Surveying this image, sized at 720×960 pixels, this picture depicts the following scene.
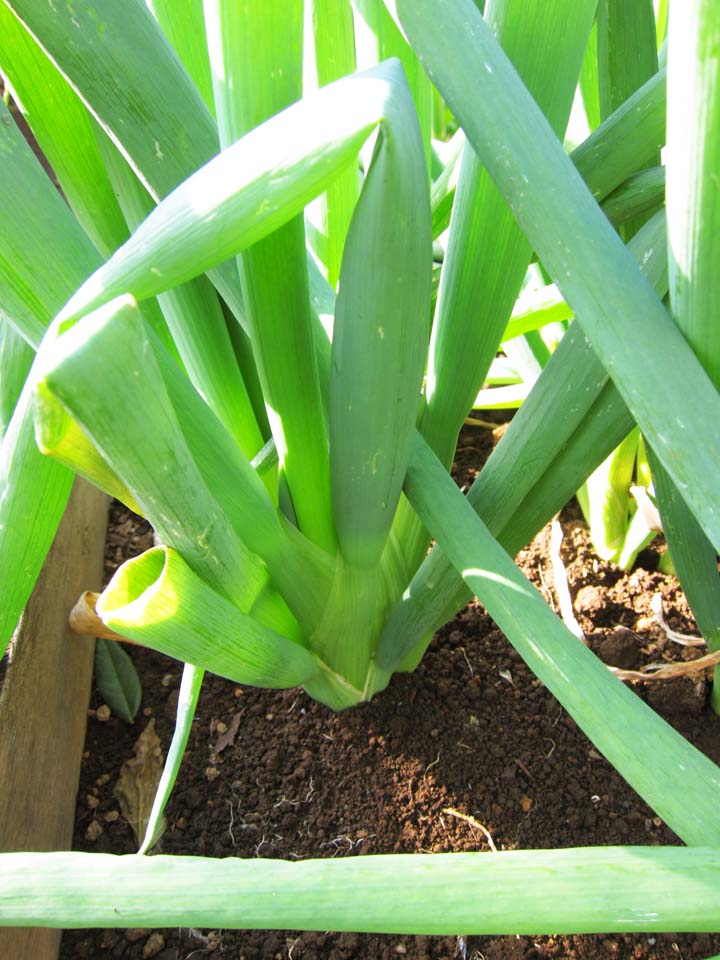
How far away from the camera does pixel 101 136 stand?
562 millimetres

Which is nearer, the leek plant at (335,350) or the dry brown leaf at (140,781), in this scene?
the leek plant at (335,350)

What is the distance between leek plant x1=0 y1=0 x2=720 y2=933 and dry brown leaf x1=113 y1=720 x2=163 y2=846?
233 millimetres

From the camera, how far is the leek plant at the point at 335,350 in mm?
372

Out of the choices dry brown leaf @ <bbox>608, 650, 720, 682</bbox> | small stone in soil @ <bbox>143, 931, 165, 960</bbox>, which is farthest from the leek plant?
small stone in soil @ <bbox>143, 931, 165, 960</bbox>

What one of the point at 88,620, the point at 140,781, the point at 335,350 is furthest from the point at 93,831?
the point at 335,350

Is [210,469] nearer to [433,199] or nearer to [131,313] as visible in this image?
[131,313]

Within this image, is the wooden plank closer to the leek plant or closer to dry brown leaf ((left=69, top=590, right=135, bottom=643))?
dry brown leaf ((left=69, top=590, right=135, bottom=643))

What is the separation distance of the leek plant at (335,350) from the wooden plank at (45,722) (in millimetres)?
199

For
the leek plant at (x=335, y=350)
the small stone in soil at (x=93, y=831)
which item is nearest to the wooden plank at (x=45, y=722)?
the small stone in soil at (x=93, y=831)

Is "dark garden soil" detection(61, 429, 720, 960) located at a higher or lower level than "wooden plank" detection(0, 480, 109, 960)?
lower

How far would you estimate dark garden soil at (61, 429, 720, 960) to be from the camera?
0.69 meters

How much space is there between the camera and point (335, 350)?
501 millimetres

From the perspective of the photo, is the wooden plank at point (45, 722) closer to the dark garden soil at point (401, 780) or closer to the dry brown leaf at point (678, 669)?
the dark garden soil at point (401, 780)

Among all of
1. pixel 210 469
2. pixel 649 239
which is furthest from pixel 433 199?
pixel 210 469
